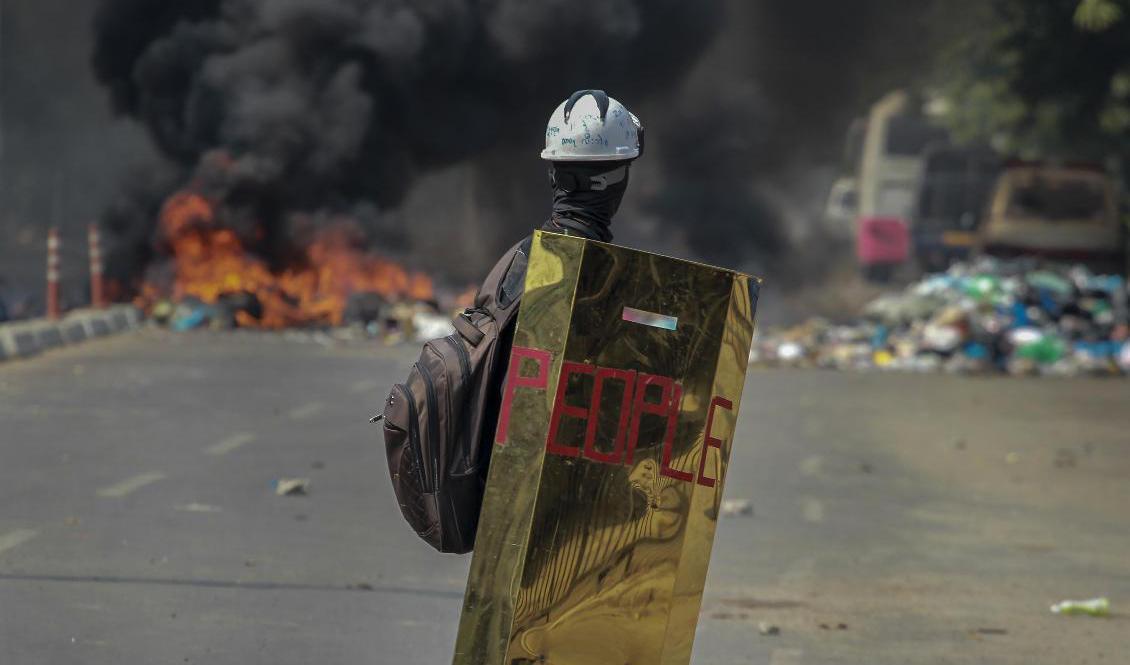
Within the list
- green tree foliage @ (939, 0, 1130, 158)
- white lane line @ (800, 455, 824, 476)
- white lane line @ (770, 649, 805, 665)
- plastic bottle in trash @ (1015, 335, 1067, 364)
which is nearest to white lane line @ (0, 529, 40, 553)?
white lane line @ (770, 649, 805, 665)

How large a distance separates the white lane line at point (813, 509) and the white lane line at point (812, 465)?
1058 millimetres

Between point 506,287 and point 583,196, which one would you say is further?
point 583,196

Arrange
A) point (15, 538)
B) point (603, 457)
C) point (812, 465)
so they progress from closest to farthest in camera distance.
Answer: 1. point (603, 457)
2. point (15, 538)
3. point (812, 465)

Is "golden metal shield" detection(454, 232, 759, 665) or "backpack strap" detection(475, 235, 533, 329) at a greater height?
"backpack strap" detection(475, 235, 533, 329)

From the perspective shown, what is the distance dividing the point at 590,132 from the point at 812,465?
8318mm

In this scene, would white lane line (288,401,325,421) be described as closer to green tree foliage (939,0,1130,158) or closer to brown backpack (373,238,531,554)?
brown backpack (373,238,531,554)

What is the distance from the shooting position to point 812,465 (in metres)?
12.0

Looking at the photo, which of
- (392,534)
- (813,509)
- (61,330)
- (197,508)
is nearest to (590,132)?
(392,534)

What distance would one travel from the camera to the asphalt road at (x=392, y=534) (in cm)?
673

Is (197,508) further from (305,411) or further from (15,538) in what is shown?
(305,411)

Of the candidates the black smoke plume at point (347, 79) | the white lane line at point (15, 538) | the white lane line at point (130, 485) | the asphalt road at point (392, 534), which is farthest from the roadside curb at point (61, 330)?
the white lane line at point (15, 538)

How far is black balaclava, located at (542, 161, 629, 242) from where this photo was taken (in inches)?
156

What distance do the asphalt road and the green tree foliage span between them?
42.6 feet

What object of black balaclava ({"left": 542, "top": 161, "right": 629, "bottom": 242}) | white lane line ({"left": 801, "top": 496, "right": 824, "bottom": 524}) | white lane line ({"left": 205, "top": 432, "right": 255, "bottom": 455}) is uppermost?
black balaclava ({"left": 542, "top": 161, "right": 629, "bottom": 242})
